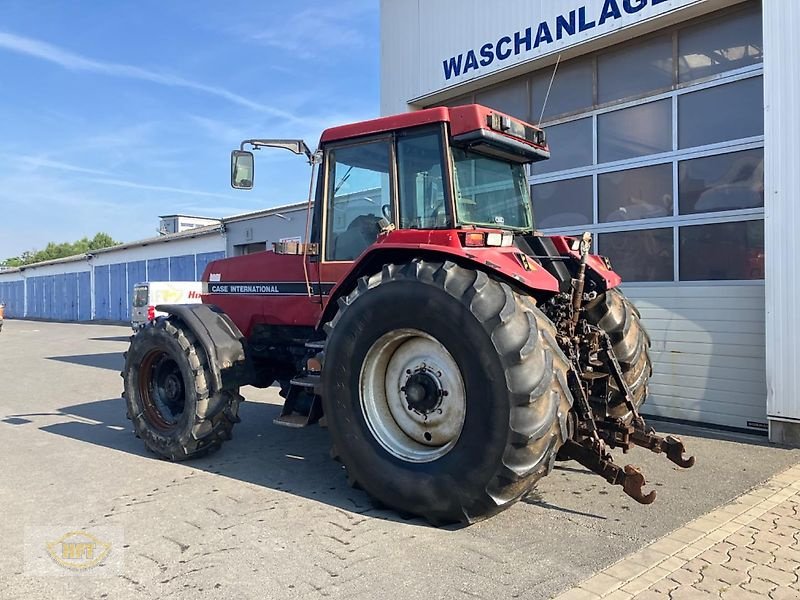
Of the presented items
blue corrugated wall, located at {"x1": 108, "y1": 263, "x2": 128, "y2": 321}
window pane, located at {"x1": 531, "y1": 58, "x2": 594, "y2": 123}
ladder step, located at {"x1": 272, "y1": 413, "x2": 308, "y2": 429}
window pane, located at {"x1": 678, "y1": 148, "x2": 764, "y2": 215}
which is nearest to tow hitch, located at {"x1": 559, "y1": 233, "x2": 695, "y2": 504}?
ladder step, located at {"x1": 272, "y1": 413, "x2": 308, "y2": 429}

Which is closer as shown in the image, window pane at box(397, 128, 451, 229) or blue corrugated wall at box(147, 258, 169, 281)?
window pane at box(397, 128, 451, 229)

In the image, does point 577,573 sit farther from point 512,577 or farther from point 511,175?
point 511,175

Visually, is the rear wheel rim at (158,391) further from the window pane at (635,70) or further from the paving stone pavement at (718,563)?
Result: the window pane at (635,70)

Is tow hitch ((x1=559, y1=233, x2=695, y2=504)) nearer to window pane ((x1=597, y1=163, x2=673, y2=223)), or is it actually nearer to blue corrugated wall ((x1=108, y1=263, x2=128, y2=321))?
window pane ((x1=597, y1=163, x2=673, y2=223))

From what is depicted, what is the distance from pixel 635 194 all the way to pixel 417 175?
168 inches

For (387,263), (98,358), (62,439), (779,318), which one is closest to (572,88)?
(779,318)

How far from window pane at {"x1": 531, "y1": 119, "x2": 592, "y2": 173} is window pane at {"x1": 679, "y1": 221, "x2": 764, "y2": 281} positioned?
178 cm

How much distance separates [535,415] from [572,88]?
20.9ft

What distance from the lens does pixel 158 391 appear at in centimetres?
600

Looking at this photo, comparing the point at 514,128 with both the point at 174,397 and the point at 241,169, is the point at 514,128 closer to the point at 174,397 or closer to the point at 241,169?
the point at 241,169

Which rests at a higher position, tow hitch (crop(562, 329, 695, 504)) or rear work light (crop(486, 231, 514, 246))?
rear work light (crop(486, 231, 514, 246))

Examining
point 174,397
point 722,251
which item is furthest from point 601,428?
point 722,251

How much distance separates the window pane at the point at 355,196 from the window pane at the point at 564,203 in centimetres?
389

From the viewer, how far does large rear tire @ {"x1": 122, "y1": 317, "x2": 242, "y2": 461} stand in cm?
538
